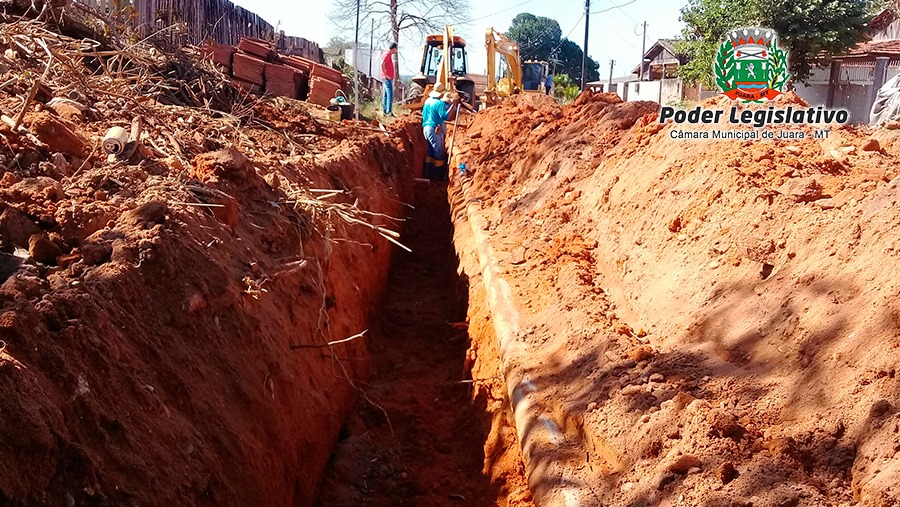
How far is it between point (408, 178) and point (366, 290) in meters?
5.66

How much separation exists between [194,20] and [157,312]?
1350 cm

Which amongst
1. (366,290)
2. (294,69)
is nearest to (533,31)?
(294,69)

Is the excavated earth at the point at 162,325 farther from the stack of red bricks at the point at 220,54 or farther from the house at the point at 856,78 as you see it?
the house at the point at 856,78

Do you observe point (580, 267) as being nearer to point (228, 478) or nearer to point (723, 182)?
point (723, 182)

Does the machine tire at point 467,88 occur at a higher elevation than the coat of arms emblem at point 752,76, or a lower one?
higher

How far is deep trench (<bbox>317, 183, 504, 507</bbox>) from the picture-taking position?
4.39 meters

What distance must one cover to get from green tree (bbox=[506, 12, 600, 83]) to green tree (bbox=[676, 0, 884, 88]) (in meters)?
46.7

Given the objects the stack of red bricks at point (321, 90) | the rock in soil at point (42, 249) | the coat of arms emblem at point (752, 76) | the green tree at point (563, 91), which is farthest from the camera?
the green tree at point (563, 91)

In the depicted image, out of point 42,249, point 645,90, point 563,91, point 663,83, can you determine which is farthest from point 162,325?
point 645,90

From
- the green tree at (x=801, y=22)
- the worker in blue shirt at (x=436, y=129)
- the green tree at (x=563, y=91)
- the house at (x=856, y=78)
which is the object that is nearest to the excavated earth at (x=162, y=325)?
the worker in blue shirt at (x=436, y=129)

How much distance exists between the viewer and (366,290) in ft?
23.0

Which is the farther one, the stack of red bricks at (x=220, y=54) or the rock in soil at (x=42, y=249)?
the stack of red bricks at (x=220, y=54)

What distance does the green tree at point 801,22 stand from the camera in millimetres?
18000

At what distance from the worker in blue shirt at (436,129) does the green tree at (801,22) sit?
9806 millimetres
